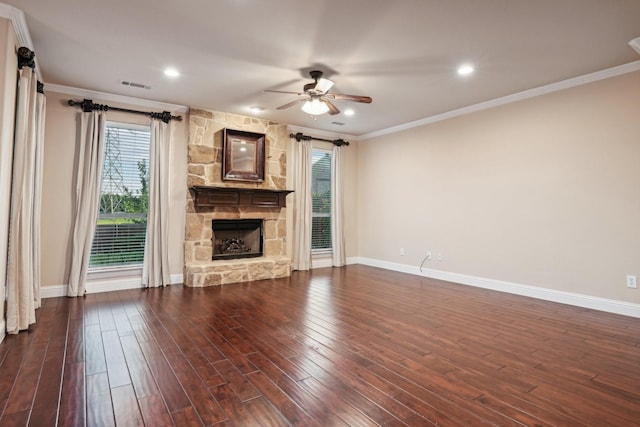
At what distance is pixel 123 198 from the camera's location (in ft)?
16.0

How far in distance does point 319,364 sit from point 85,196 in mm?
3892

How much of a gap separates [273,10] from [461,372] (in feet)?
10.1

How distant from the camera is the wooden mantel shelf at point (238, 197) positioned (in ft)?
17.1

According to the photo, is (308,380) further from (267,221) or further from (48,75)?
(48,75)

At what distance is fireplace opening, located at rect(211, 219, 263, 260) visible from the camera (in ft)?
18.4

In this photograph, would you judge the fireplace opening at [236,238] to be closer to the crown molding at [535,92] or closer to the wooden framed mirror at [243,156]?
the wooden framed mirror at [243,156]

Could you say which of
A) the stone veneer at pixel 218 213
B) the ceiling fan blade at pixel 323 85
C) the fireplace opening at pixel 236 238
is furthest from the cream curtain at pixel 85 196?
the ceiling fan blade at pixel 323 85

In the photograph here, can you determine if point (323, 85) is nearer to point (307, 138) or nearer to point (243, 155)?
point (243, 155)

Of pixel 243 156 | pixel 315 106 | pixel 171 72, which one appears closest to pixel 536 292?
pixel 315 106

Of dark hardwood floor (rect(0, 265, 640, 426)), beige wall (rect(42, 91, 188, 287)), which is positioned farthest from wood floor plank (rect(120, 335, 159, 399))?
beige wall (rect(42, 91, 188, 287))

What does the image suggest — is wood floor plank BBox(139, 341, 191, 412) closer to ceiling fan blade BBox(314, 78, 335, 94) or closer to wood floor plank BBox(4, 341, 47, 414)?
wood floor plank BBox(4, 341, 47, 414)

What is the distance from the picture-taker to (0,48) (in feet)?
8.50

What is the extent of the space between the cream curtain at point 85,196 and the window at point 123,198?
22 cm

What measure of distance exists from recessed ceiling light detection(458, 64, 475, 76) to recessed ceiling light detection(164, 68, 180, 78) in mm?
3239
